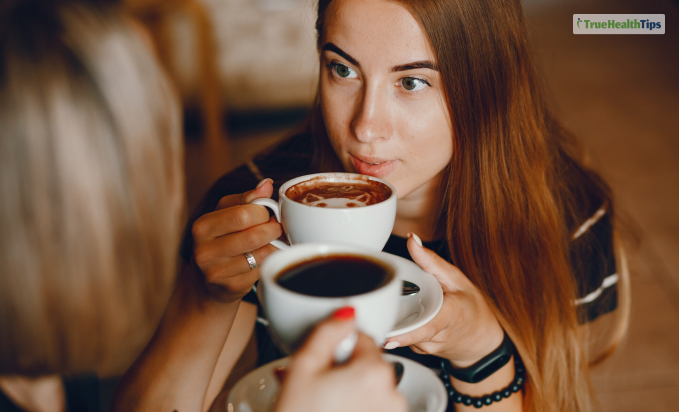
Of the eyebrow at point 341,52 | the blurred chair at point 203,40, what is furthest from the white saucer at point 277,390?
the blurred chair at point 203,40

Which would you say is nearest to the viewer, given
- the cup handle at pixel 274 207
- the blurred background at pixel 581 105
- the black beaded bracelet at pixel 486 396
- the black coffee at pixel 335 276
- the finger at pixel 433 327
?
the black coffee at pixel 335 276

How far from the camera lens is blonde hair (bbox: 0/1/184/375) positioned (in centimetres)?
64

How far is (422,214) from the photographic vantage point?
4.17 feet

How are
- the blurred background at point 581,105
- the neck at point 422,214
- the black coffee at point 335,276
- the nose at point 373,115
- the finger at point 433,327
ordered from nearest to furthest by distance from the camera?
the black coffee at point 335,276 → the finger at point 433,327 → the nose at point 373,115 → the neck at point 422,214 → the blurred background at point 581,105

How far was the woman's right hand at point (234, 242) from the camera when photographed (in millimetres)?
775

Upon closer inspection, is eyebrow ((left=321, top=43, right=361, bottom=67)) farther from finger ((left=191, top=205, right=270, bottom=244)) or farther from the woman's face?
finger ((left=191, top=205, right=270, bottom=244))

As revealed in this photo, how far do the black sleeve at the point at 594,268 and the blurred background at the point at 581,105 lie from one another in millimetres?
543

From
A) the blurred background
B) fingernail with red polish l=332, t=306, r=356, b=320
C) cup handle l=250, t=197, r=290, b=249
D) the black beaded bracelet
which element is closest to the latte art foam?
cup handle l=250, t=197, r=290, b=249

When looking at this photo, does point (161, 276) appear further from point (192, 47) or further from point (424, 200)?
point (192, 47)

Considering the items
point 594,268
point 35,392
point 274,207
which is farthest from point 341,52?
point 594,268

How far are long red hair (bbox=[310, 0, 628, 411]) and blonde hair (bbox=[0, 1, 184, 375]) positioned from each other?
18.8 inches

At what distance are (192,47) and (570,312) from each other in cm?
311

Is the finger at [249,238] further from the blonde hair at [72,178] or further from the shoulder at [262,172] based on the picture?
the shoulder at [262,172]

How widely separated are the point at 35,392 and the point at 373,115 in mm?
669
